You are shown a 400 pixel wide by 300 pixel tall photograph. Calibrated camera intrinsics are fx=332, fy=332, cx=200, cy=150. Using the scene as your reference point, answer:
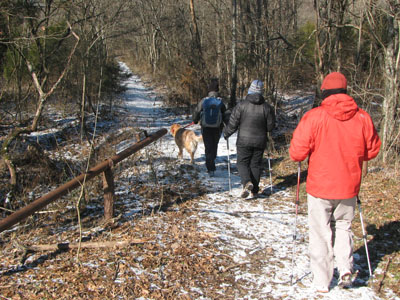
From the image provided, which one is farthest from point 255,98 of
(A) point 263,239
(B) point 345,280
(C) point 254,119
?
(B) point 345,280

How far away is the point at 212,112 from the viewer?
7039 mm

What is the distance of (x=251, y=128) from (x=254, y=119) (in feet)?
0.54

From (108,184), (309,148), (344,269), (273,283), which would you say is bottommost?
(273,283)

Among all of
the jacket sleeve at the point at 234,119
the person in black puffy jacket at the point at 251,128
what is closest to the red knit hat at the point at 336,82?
the person in black puffy jacket at the point at 251,128

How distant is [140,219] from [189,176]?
2407 millimetres

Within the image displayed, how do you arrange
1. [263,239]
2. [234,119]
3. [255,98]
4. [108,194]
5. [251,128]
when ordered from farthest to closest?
[234,119]
[251,128]
[255,98]
[108,194]
[263,239]

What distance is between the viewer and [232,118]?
5.96 metres

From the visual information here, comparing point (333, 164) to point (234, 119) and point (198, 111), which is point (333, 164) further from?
point (198, 111)

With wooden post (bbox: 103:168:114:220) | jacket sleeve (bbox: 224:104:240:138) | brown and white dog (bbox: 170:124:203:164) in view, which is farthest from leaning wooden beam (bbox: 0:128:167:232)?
brown and white dog (bbox: 170:124:203:164)

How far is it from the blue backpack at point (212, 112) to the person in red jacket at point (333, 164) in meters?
3.74

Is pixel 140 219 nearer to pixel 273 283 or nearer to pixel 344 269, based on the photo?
pixel 273 283

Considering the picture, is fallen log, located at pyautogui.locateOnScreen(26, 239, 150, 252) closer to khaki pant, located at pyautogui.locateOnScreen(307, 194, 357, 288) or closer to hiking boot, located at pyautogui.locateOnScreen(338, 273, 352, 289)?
khaki pant, located at pyautogui.locateOnScreen(307, 194, 357, 288)

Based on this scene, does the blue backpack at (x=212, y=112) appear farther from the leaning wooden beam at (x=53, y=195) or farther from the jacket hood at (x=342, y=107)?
the jacket hood at (x=342, y=107)

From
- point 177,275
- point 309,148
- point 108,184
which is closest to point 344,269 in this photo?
point 309,148
